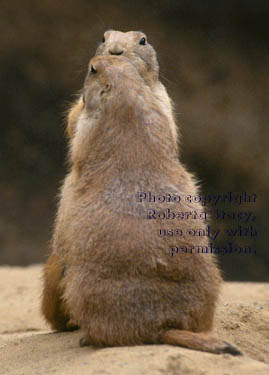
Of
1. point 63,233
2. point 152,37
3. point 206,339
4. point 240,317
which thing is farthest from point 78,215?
point 152,37

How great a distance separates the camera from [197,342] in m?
4.19

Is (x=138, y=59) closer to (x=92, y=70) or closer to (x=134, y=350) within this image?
(x=92, y=70)

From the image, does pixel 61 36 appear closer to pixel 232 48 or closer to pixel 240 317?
pixel 232 48

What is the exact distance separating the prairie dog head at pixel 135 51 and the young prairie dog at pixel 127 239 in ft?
1.40

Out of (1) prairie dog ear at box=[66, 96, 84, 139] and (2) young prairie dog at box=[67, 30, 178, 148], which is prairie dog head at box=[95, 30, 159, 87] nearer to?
(2) young prairie dog at box=[67, 30, 178, 148]

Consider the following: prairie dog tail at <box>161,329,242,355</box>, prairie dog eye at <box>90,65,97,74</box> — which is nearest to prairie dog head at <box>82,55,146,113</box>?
prairie dog eye at <box>90,65,97,74</box>

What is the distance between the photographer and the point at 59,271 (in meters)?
4.97

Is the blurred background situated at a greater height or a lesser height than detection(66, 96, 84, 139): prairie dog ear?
greater

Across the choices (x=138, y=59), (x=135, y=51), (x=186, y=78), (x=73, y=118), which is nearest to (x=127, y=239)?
(x=73, y=118)

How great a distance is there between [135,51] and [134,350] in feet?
8.31

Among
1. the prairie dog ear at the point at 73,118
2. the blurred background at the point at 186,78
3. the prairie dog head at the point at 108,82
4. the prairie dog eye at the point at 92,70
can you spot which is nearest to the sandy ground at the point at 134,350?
the prairie dog ear at the point at 73,118

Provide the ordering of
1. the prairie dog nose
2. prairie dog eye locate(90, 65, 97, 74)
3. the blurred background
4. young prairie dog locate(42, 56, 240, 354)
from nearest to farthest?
young prairie dog locate(42, 56, 240, 354) < prairie dog eye locate(90, 65, 97, 74) < the prairie dog nose < the blurred background

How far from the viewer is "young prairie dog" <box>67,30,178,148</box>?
17.4 ft

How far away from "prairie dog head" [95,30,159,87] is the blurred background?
623cm
